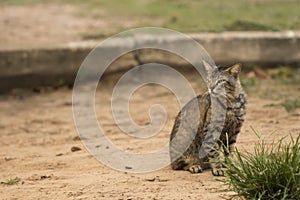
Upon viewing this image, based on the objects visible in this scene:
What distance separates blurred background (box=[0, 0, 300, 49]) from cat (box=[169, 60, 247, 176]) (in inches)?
138

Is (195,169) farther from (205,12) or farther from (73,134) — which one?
(205,12)

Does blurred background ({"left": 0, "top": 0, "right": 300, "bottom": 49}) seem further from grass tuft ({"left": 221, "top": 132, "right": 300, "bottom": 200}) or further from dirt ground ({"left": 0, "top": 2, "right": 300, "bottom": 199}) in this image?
grass tuft ({"left": 221, "top": 132, "right": 300, "bottom": 200})

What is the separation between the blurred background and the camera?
8.96 meters

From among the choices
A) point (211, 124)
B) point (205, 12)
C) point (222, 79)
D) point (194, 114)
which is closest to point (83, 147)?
point (194, 114)

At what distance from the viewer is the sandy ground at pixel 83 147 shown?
4.80 m

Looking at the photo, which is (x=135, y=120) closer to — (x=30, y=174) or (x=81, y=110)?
(x=81, y=110)

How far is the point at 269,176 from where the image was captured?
4156mm

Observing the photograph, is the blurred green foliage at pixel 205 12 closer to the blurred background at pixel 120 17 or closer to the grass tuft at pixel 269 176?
the blurred background at pixel 120 17

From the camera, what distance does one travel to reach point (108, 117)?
7.21 meters

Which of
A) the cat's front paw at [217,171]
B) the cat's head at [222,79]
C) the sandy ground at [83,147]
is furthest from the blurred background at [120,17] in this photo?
the cat's front paw at [217,171]

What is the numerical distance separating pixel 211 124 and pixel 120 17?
553cm

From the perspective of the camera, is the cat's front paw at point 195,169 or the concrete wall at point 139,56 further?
the concrete wall at point 139,56

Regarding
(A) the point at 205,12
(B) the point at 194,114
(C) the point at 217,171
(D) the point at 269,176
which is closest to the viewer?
(D) the point at 269,176

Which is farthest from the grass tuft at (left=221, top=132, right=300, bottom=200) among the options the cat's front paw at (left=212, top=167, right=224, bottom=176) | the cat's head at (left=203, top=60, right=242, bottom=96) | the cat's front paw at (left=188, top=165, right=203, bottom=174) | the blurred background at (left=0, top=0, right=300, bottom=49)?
the blurred background at (left=0, top=0, right=300, bottom=49)
